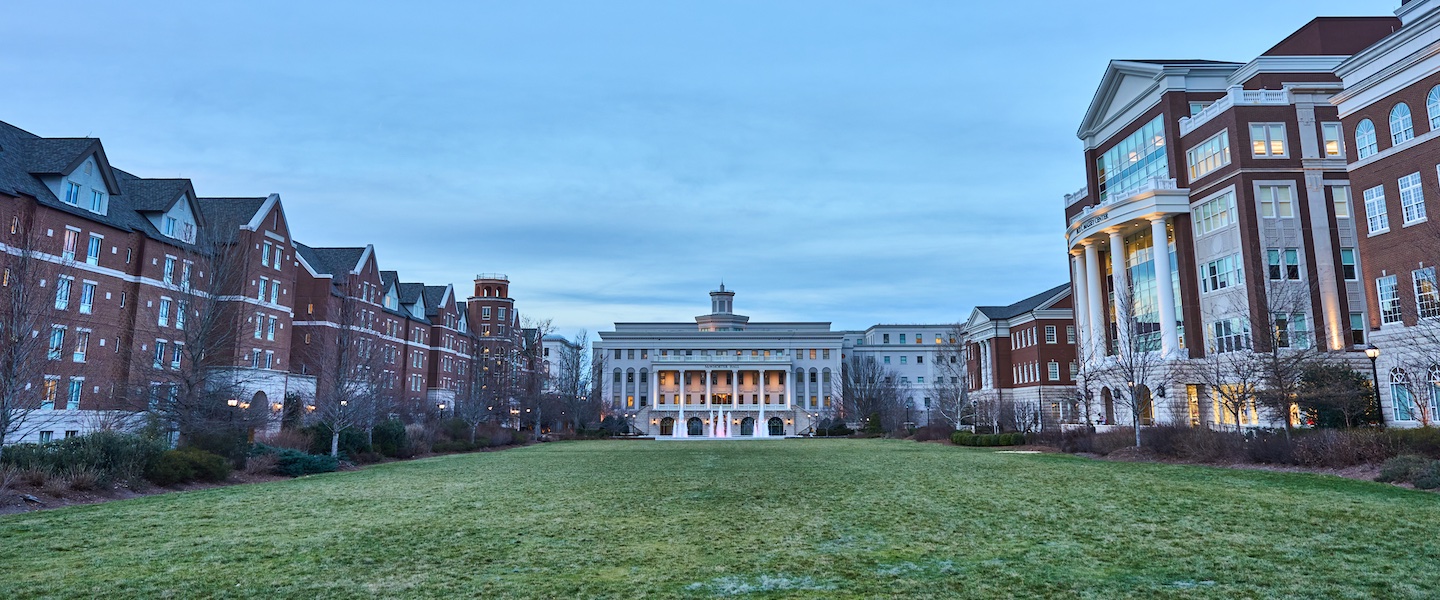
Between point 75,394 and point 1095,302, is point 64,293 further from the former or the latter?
point 1095,302

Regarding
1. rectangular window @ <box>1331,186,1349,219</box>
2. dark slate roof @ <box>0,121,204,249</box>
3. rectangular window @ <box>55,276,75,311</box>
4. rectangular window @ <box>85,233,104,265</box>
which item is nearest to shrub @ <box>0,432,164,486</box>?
dark slate roof @ <box>0,121,204,249</box>

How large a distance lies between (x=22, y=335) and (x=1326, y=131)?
54.2 metres

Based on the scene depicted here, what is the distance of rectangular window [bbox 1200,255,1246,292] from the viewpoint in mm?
40250

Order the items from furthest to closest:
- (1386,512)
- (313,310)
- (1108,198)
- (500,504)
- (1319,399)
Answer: (313,310)
(1108,198)
(1319,399)
(500,504)
(1386,512)

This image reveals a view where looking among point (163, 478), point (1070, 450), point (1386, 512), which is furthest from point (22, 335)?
point (1070, 450)

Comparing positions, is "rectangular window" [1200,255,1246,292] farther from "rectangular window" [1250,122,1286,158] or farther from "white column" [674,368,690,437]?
"white column" [674,368,690,437]

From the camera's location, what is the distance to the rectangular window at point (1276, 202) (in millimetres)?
39188

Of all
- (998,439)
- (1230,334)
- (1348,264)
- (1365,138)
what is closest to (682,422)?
(998,439)

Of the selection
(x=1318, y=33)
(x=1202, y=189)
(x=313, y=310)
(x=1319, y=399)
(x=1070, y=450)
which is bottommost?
(x=1070, y=450)

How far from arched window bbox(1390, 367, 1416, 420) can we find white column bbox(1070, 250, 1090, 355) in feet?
74.3

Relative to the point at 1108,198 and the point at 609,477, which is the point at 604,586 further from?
the point at 1108,198

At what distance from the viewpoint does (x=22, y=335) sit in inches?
719

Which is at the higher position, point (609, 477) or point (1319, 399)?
point (1319, 399)

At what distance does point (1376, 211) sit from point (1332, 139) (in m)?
12.7
